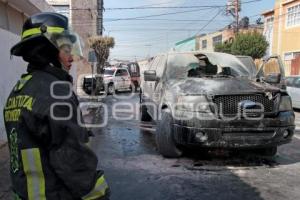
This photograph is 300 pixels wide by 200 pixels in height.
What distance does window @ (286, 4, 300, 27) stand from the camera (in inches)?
1048

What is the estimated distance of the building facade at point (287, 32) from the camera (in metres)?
26.7

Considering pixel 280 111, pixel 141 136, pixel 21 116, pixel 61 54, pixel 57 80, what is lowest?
pixel 141 136

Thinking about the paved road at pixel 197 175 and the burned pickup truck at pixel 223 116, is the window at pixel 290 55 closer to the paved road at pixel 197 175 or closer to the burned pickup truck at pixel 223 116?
the paved road at pixel 197 175

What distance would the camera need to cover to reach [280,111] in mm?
6625

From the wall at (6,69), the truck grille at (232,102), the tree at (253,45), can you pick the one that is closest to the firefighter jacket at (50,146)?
the truck grille at (232,102)

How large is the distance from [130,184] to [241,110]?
6.88ft

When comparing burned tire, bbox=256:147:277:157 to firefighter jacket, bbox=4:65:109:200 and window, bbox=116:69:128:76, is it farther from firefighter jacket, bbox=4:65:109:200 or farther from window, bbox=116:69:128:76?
window, bbox=116:69:128:76

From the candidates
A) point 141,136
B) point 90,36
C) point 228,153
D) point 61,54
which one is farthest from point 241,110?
point 90,36

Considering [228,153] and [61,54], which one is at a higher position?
[61,54]

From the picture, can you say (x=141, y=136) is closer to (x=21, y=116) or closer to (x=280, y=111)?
(x=280, y=111)

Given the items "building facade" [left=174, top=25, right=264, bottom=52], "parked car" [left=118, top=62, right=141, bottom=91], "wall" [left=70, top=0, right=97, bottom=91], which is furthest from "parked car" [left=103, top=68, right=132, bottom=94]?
"building facade" [left=174, top=25, right=264, bottom=52]

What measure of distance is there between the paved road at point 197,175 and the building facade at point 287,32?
19925 mm

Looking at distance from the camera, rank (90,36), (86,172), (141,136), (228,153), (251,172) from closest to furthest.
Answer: (86,172) < (251,172) < (228,153) < (141,136) < (90,36)

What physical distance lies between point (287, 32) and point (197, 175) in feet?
79.9
